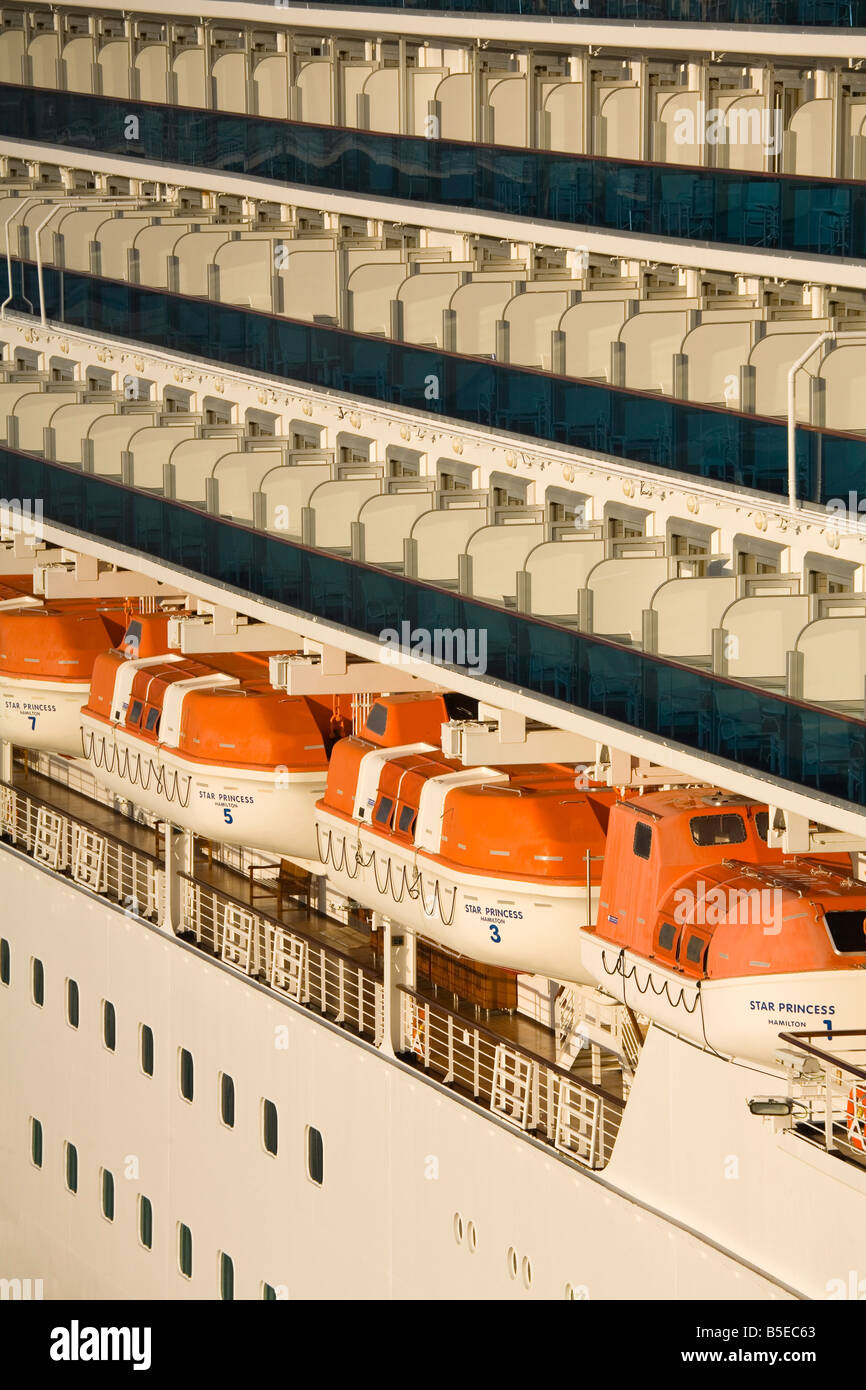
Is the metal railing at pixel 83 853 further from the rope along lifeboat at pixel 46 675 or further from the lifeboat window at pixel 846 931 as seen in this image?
the lifeboat window at pixel 846 931

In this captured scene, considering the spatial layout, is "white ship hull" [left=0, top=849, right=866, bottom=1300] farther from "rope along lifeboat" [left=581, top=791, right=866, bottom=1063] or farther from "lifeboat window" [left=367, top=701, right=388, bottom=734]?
"lifeboat window" [left=367, top=701, right=388, bottom=734]

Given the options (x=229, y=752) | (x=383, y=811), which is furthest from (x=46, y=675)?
(x=383, y=811)

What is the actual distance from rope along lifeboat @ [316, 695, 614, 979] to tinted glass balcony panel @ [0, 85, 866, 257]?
3622 millimetres

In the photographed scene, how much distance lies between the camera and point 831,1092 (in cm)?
1642

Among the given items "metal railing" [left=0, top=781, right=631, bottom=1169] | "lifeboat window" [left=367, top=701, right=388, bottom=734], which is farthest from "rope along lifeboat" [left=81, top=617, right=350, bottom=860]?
"lifeboat window" [left=367, top=701, right=388, bottom=734]

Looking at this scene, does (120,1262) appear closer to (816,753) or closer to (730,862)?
(730,862)

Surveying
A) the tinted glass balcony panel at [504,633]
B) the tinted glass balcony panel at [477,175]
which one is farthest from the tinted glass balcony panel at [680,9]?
the tinted glass balcony panel at [504,633]

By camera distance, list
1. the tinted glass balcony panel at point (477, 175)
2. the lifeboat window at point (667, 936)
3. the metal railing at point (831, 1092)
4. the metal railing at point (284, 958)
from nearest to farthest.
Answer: the metal railing at point (831, 1092), the lifeboat window at point (667, 936), the tinted glass balcony panel at point (477, 175), the metal railing at point (284, 958)

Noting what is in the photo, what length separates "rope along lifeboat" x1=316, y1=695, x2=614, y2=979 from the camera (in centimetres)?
1922

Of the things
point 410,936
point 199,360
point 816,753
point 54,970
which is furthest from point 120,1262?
point 816,753

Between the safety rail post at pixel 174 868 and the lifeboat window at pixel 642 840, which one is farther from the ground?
the lifeboat window at pixel 642 840

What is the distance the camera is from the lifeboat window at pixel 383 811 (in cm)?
2072

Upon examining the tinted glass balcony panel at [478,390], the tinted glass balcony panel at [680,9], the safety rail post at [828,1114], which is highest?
the tinted glass balcony panel at [680,9]

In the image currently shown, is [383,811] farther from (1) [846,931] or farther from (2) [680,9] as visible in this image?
(2) [680,9]
